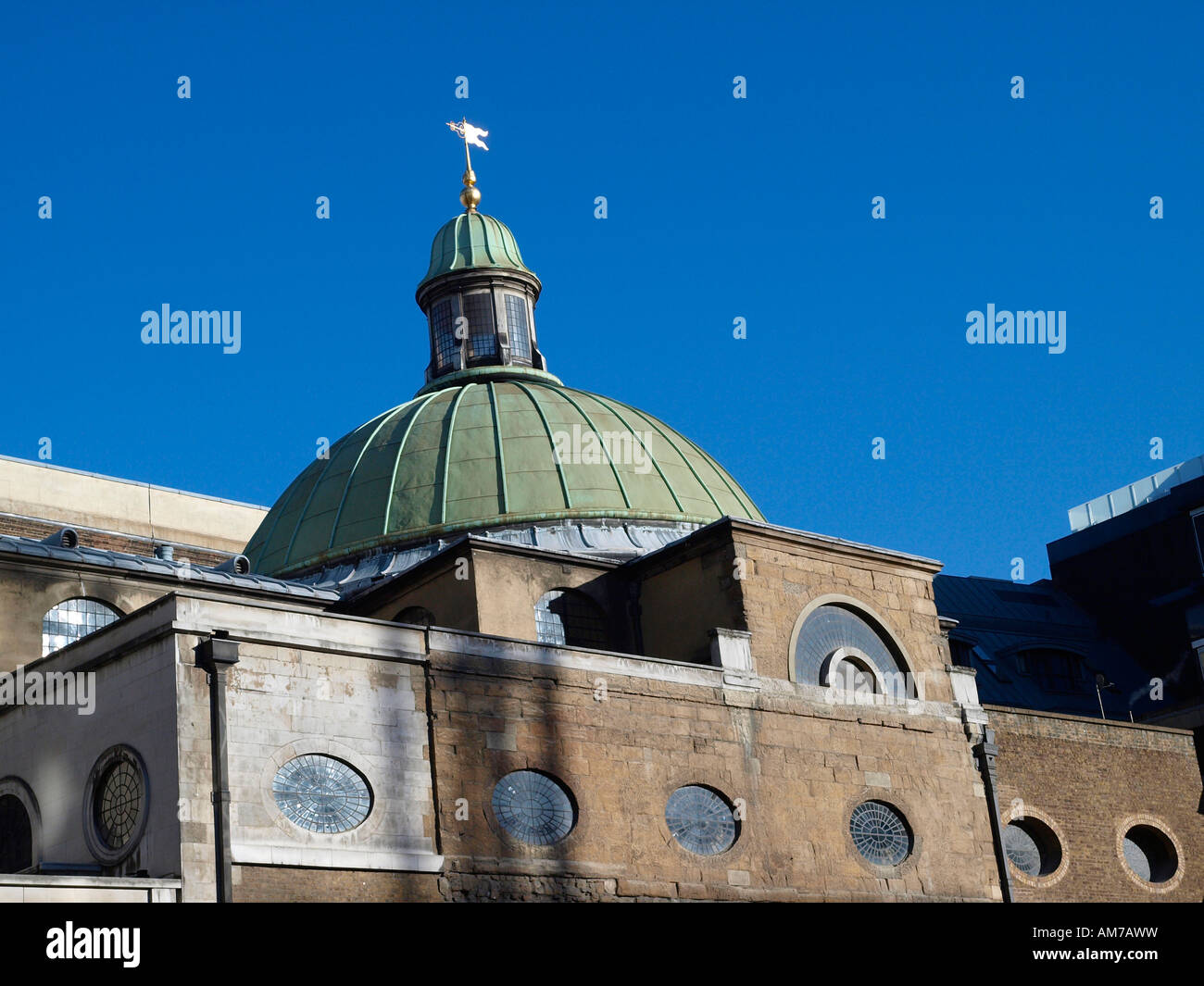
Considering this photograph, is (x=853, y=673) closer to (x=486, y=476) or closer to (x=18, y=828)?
(x=486, y=476)

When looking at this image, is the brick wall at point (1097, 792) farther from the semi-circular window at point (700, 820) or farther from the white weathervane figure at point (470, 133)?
the white weathervane figure at point (470, 133)

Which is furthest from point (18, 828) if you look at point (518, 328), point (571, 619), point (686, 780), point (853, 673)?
point (518, 328)

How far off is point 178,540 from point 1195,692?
29.8 metres

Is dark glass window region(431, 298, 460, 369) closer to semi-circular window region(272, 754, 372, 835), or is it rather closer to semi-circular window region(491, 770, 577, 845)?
semi-circular window region(491, 770, 577, 845)

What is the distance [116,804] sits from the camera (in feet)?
85.8

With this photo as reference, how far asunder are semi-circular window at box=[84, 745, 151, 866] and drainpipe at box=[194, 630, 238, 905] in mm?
1191

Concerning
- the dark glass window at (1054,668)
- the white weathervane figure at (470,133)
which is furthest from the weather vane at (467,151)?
the dark glass window at (1054,668)

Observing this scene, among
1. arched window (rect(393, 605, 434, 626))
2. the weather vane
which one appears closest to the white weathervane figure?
the weather vane

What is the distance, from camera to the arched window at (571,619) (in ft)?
114

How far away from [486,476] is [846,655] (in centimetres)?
984

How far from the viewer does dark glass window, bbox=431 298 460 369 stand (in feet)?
155
